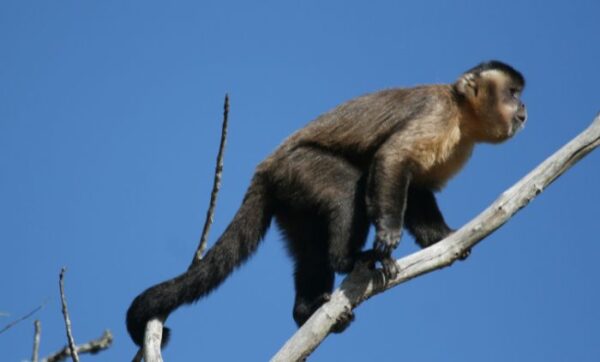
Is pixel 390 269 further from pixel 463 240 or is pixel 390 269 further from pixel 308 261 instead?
pixel 308 261

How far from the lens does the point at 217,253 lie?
12.4 meters

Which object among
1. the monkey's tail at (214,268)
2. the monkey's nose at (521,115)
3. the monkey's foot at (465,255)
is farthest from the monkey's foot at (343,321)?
the monkey's nose at (521,115)

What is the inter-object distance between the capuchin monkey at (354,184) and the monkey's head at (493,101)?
16mm

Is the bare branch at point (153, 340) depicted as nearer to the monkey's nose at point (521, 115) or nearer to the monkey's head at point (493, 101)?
the monkey's head at point (493, 101)

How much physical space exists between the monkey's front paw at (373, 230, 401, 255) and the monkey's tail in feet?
6.88

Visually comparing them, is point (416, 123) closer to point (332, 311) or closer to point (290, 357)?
point (332, 311)

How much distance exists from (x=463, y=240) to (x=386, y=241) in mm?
1050

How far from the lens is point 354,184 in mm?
12688

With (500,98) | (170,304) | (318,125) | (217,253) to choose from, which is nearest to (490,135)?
(500,98)

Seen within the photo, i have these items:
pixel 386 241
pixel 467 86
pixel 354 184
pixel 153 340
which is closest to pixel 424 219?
pixel 354 184

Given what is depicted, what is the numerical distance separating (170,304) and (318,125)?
12.1 ft

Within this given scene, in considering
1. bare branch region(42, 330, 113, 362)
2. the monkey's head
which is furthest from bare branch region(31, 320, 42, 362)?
the monkey's head

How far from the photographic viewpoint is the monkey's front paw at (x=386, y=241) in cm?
1153

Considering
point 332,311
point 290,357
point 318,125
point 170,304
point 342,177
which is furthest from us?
point 318,125
